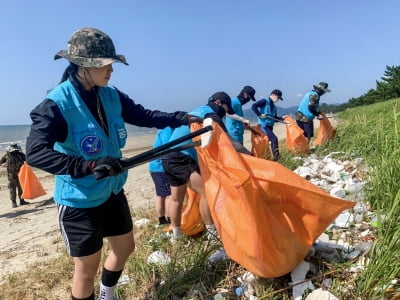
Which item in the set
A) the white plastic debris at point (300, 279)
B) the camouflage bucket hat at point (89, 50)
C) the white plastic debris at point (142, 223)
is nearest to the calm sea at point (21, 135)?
the white plastic debris at point (142, 223)

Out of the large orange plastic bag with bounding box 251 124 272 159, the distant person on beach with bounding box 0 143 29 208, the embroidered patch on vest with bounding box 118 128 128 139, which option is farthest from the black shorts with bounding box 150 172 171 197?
the distant person on beach with bounding box 0 143 29 208

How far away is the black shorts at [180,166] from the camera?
3279mm

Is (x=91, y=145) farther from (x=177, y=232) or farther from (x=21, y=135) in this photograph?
(x=21, y=135)

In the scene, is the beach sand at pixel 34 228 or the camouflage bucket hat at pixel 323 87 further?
the camouflage bucket hat at pixel 323 87

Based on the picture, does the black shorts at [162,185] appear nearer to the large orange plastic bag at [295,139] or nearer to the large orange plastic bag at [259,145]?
the large orange plastic bag at [259,145]

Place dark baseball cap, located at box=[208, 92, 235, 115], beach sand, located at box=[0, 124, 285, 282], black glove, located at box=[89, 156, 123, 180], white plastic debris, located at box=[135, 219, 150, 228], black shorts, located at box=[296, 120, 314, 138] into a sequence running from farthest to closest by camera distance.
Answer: black shorts, located at box=[296, 120, 314, 138], white plastic debris, located at box=[135, 219, 150, 228], beach sand, located at box=[0, 124, 285, 282], dark baseball cap, located at box=[208, 92, 235, 115], black glove, located at box=[89, 156, 123, 180]

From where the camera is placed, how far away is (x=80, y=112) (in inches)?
78.0

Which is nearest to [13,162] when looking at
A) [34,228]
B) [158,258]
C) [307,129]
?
[34,228]

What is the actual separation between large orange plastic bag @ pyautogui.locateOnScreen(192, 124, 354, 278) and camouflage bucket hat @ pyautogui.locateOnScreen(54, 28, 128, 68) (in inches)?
33.4

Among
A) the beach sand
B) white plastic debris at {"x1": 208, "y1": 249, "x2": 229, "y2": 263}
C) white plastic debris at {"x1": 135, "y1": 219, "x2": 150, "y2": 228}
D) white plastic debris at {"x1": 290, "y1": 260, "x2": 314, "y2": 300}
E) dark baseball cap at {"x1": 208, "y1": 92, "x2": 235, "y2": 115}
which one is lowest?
the beach sand

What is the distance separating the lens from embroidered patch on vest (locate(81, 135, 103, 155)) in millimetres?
1980

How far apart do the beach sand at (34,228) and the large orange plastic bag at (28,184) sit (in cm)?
27

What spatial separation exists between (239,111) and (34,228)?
377 cm

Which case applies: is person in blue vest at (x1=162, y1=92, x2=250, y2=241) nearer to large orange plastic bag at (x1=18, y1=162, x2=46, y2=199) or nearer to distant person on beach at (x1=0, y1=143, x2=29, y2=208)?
large orange plastic bag at (x1=18, y1=162, x2=46, y2=199)
